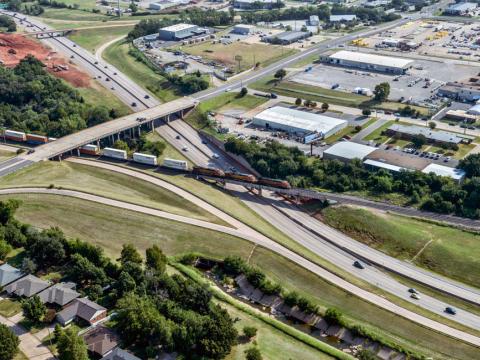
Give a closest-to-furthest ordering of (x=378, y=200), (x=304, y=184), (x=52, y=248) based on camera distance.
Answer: (x=52, y=248)
(x=378, y=200)
(x=304, y=184)

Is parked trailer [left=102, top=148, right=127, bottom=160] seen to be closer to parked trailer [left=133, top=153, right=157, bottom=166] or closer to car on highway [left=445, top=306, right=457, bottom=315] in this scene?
parked trailer [left=133, top=153, right=157, bottom=166]

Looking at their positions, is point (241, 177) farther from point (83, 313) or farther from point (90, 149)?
point (83, 313)

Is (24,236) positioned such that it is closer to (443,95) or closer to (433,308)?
(433,308)

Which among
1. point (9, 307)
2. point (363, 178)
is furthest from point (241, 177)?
point (9, 307)

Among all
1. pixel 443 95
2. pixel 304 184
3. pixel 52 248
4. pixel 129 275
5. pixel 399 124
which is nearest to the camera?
pixel 129 275

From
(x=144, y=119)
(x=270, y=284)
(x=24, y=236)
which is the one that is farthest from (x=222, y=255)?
(x=144, y=119)

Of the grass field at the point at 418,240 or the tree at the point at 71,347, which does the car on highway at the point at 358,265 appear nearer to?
the grass field at the point at 418,240
